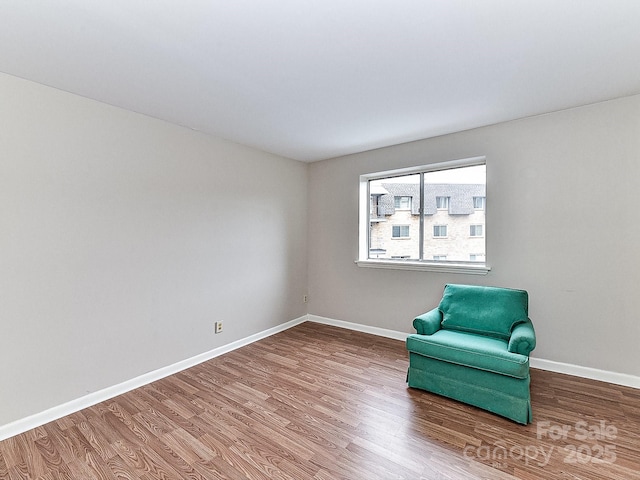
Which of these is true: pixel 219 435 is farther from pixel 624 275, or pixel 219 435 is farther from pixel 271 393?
pixel 624 275

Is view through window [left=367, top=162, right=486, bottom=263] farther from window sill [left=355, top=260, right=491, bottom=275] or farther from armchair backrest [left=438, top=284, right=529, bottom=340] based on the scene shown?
armchair backrest [left=438, top=284, right=529, bottom=340]

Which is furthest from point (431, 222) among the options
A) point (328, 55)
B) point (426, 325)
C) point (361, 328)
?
point (328, 55)

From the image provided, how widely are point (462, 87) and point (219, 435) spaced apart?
3022mm

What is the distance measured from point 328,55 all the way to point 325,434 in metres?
2.43

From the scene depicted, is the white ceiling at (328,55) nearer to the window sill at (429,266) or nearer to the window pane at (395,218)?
the window pane at (395,218)

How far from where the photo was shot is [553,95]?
2385mm

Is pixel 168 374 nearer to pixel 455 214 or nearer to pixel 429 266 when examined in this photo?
pixel 429 266

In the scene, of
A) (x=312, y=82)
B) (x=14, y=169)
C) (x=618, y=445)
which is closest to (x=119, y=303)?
(x=14, y=169)

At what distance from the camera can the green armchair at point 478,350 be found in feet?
6.71

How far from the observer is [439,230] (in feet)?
11.6

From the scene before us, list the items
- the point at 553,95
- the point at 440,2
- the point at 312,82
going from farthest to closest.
→ the point at 553,95 → the point at 312,82 → the point at 440,2

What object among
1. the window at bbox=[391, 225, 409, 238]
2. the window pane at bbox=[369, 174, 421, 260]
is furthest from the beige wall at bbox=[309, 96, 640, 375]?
the window at bbox=[391, 225, 409, 238]

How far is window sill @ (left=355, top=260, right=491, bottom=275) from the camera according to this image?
312cm

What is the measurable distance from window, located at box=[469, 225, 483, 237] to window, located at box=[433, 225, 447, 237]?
28 cm
